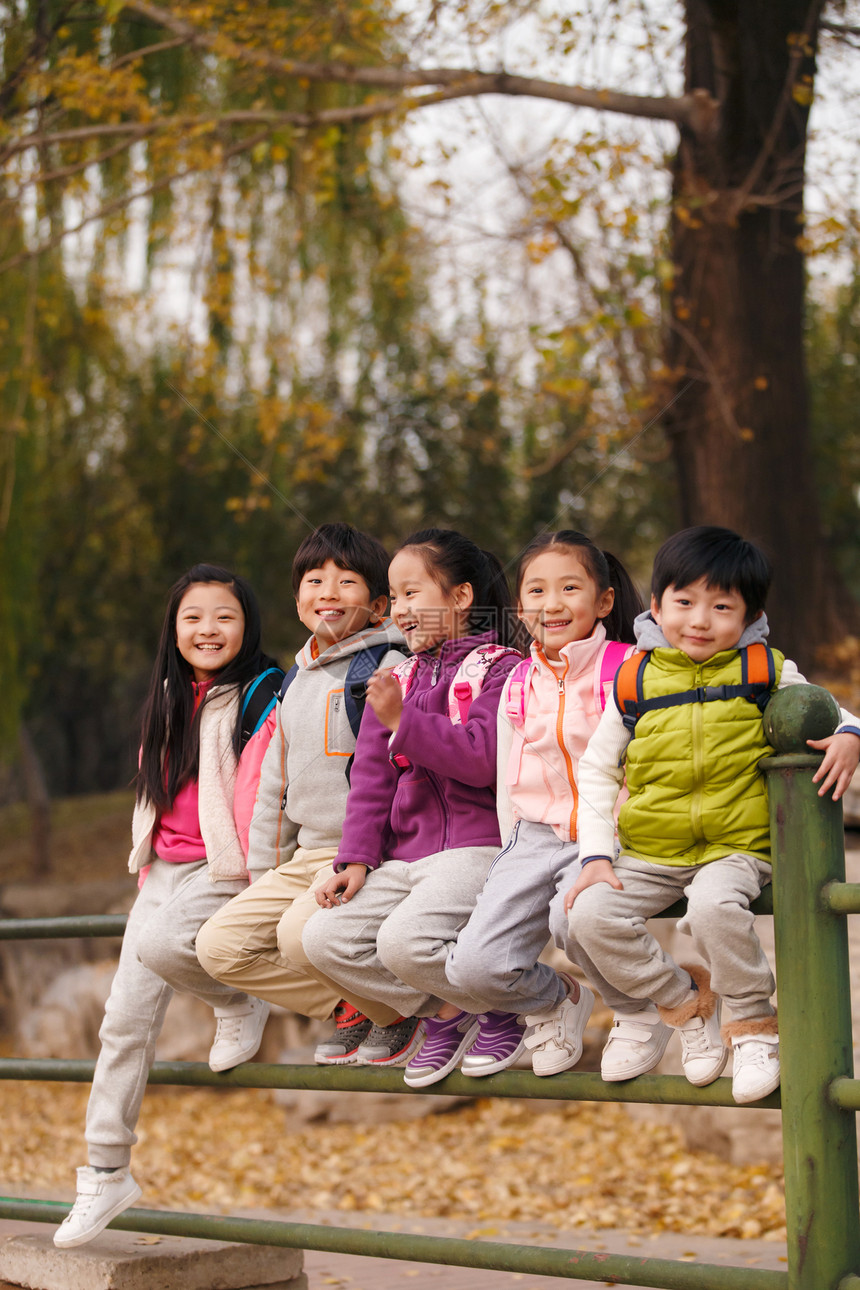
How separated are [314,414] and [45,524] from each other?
3990mm

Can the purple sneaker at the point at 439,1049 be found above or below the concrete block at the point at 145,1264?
above

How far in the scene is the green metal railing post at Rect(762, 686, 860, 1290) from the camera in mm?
1893

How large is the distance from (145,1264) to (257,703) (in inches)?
50.7

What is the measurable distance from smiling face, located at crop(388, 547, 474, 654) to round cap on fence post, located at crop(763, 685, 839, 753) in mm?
795

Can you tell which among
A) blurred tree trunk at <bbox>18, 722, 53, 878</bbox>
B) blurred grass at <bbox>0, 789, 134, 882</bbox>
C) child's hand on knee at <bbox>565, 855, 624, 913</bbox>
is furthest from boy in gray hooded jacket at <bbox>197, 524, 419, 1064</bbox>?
blurred tree trunk at <bbox>18, 722, 53, 878</bbox>

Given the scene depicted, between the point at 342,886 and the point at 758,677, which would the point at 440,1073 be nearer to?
the point at 342,886

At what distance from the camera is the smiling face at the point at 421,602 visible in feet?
8.21

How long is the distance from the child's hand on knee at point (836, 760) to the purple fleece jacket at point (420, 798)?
659mm

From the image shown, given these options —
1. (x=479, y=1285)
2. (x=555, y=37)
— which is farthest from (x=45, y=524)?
(x=479, y=1285)

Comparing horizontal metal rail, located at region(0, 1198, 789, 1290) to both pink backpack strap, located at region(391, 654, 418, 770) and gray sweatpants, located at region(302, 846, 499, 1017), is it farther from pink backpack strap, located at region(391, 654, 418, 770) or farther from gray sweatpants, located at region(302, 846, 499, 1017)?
pink backpack strap, located at region(391, 654, 418, 770)

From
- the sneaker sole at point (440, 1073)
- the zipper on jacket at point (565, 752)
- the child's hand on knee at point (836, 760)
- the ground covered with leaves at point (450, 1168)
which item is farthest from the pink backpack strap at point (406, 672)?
the ground covered with leaves at point (450, 1168)

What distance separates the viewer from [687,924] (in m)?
1.98

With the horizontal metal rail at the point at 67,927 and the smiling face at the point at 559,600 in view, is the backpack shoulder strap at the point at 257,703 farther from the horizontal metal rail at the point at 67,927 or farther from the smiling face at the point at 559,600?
the smiling face at the point at 559,600

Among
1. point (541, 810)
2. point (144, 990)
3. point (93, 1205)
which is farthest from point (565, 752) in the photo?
point (93, 1205)
